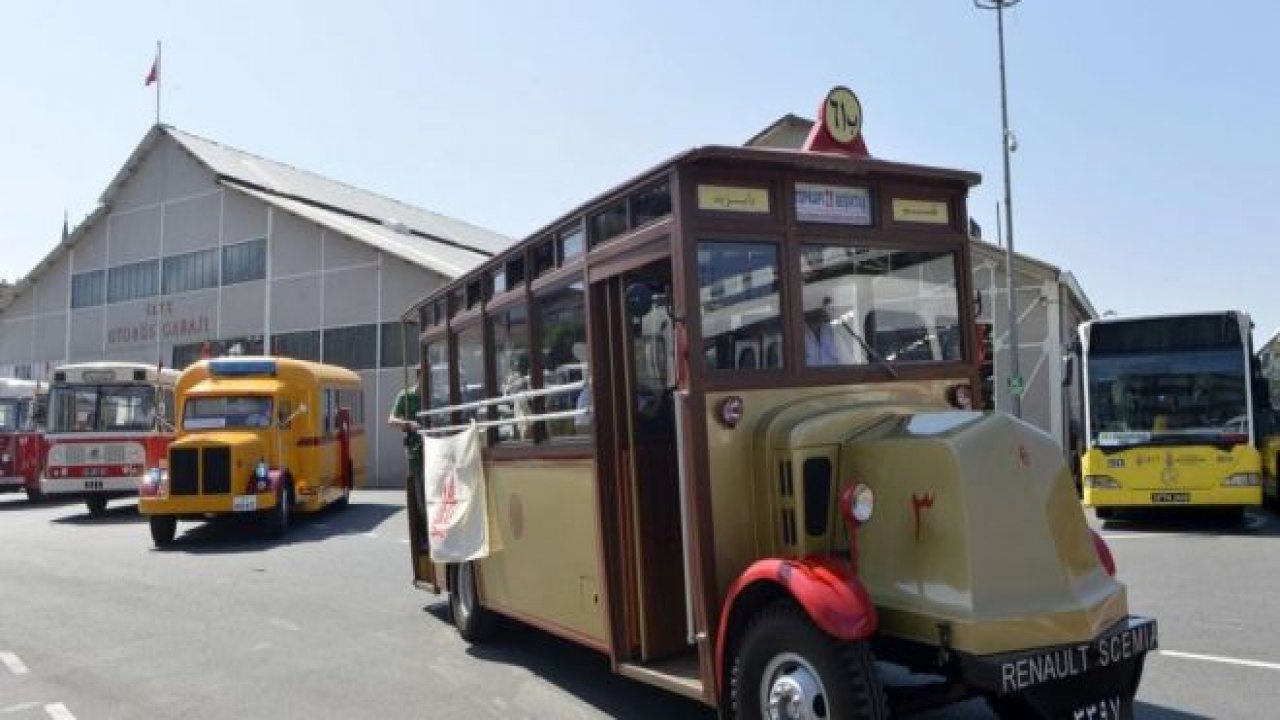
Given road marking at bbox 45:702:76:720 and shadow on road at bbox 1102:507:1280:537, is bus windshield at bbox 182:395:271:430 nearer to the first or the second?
road marking at bbox 45:702:76:720

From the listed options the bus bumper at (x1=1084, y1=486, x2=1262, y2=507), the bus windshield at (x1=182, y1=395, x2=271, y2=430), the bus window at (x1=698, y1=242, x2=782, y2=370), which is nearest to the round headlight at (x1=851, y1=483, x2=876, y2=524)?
the bus window at (x1=698, y1=242, x2=782, y2=370)

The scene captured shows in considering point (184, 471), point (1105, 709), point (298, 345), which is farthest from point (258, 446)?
point (298, 345)

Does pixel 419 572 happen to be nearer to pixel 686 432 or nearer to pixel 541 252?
pixel 541 252

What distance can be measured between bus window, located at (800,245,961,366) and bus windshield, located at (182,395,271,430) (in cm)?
1288

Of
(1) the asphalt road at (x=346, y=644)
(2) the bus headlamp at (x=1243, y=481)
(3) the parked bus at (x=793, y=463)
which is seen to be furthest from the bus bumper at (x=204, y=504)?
(2) the bus headlamp at (x=1243, y=481)

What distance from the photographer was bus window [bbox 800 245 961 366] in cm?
520

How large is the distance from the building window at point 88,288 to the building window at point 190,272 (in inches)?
157

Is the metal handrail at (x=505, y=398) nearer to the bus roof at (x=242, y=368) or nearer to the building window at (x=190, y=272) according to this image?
the bus roof at (x=242, y=368)

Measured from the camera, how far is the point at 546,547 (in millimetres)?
6574

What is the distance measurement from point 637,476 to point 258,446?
11769 mm

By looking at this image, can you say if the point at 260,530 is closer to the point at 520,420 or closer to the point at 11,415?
the point at 520,420

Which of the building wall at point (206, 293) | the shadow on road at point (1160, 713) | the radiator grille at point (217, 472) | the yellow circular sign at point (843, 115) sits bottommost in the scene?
the shadow on road at point (1160, 713)

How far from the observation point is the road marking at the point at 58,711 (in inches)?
245

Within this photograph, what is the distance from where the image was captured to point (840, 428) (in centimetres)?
477
